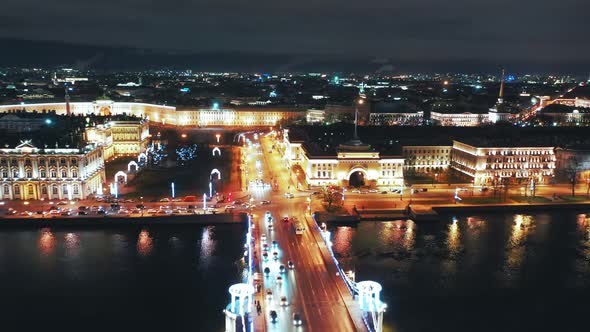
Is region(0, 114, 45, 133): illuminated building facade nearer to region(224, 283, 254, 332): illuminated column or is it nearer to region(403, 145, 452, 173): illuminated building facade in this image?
region(403, 145, 452, 173): illuminated building facade

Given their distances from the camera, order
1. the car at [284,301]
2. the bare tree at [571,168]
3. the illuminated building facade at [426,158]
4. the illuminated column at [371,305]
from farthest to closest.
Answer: the illuminated building facade at [426,158] → the bare tree at [571,168] → the car at [284,301] → the illuminated column at [371,305]

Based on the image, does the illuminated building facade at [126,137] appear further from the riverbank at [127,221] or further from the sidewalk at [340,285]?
the sidewalk at [340,285]

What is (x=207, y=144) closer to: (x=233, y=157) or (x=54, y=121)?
(x=233, y=157)

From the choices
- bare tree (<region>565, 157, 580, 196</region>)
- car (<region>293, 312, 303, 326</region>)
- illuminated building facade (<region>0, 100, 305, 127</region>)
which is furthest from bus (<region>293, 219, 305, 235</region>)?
illuminated building facade (<region>0, 100, 305, 127</region>)

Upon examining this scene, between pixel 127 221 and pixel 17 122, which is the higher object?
pixel 17 122

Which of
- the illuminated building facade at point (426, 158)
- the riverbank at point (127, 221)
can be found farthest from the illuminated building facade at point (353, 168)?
the riverbank at point (127, 221)

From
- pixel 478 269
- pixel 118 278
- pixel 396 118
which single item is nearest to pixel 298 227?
pixel 478 269

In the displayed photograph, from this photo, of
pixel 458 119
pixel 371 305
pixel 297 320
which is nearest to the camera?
pixel 297 320

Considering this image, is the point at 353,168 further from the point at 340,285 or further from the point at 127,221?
the point at 340,285
